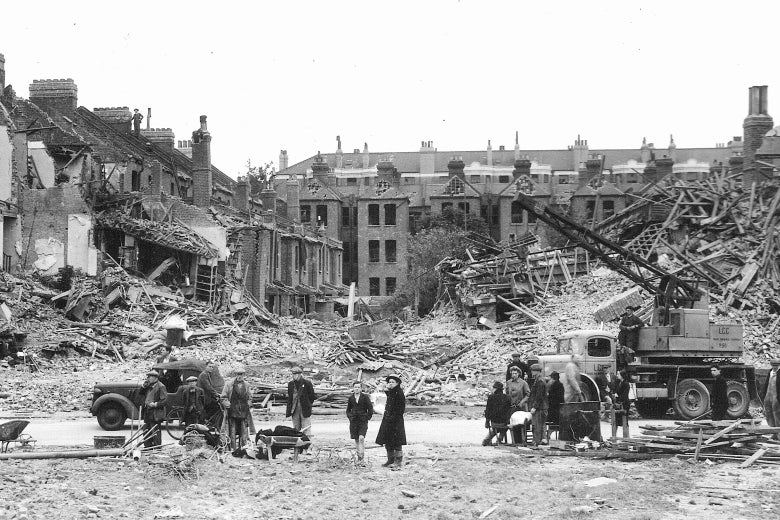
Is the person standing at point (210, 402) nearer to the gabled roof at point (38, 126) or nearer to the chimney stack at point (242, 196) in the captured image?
the gabled roof at point (38, 126)

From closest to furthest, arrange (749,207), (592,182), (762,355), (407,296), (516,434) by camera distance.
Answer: (516,434)
(762,355)
(749,207)
(407,296)
(592,182)

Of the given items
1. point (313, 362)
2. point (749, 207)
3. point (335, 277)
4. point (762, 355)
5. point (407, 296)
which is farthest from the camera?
point (335, 277)

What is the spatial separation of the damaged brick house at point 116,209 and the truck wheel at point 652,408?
80.6 feet

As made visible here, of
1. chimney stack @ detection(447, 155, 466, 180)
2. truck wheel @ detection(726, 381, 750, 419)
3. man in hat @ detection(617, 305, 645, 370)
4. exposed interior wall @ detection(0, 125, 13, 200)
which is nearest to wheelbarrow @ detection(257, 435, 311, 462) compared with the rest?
man in hat @ detection(617, 305, 645, 370)

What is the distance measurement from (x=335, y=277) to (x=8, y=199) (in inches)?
1482

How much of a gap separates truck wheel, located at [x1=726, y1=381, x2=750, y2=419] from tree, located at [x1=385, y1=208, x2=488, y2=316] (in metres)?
26.5

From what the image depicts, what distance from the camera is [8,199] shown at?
41250 millimetres

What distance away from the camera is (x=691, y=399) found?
25.5 m

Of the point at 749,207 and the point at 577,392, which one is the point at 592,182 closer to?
the point at 749,207

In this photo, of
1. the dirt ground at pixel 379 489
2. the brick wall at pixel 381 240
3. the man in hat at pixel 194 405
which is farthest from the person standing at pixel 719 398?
the brick wall at pixel 381 240

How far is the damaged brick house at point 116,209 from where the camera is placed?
43.1 meters

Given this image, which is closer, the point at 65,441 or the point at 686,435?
the point at 686,435

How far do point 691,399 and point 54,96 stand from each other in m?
38.2

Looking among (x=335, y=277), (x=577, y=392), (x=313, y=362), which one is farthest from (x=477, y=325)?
(x=335, y=277)
